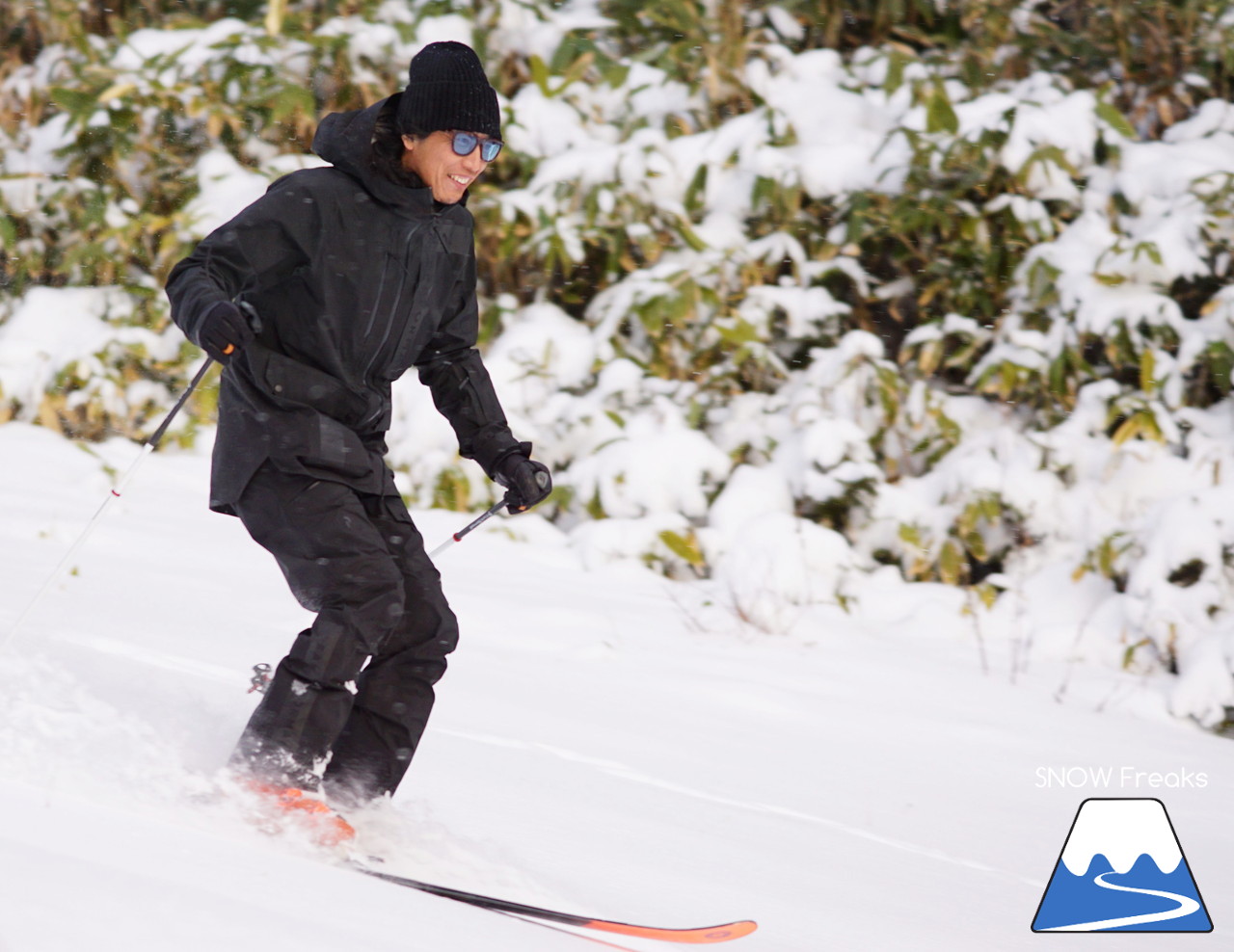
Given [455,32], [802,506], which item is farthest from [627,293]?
[455,32]

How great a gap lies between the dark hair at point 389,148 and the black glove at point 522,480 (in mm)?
671

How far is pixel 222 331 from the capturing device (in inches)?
83.9

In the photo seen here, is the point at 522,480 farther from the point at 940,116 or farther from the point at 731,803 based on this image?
the point at 940,116

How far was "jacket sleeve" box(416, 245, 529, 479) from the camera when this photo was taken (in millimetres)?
2777

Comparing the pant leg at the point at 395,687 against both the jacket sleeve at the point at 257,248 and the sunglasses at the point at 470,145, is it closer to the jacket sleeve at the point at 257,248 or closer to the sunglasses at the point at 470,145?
the jacket sleeve at the point at 257,248

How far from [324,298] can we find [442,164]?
36 cm

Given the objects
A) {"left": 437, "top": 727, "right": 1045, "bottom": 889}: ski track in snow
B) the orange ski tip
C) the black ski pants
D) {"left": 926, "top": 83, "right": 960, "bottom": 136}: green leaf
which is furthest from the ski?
{"left": 926, "top": 83, "right": 960, "bottom": 136}: green leaf

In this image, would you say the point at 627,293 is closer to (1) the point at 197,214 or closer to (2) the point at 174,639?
(1) the point at 197,214

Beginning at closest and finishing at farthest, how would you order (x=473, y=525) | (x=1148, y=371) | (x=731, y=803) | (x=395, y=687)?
(x=395, y=687)
(x=473, y=525)
(x=731, y=803)
(x=1148, y=371)

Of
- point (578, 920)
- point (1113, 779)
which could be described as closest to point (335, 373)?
point (578, 920)

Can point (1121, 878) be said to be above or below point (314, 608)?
above

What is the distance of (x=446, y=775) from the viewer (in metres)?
3.00

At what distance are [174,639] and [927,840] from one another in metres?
2.27

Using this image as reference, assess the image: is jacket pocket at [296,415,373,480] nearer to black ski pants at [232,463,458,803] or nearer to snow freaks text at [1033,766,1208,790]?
black ski pants at [232,463,458,803]
